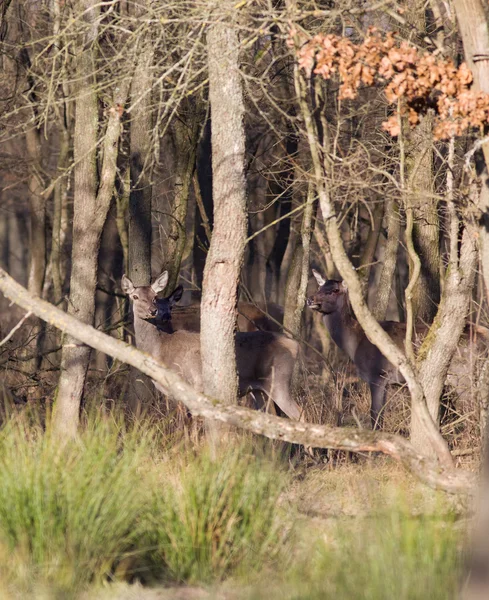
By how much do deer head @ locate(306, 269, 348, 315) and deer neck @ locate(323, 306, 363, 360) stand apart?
0.09 m

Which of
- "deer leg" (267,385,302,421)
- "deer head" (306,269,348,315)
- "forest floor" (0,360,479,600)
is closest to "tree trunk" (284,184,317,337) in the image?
"deer head" (306,269,348,315)

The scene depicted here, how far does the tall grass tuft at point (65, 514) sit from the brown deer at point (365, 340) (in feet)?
17.0

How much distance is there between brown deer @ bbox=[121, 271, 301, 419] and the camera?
10938 millimetres

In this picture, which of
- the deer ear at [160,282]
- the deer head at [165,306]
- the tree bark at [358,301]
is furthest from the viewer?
the deer head at [165,306]

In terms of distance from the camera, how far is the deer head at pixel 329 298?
1309 cm

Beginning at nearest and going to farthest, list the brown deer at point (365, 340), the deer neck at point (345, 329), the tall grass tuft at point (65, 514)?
the tall grass tuft at point (65, 514) < the brown deer at point (365, 340) < the deer neck at point (345, 329)

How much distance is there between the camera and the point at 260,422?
6.83 meters

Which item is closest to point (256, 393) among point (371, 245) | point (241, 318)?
point (241, 318)

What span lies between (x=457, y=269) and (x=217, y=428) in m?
2.36

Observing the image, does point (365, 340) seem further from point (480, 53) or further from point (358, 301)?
point (480, 53)

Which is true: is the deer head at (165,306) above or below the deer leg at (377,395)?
above

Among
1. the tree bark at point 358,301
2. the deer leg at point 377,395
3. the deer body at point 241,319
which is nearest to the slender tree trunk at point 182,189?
the deer body at point 241,319

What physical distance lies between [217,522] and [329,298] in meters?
7.66

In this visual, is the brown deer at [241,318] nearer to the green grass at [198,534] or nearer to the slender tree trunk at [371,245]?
the slender tree trunk at [371,245]
